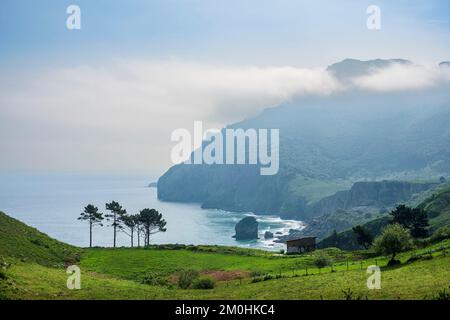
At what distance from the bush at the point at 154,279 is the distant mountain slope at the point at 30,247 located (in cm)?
1518

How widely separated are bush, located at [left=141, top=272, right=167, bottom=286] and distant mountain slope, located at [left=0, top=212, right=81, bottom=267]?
49.8 feet

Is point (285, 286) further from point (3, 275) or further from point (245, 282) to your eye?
point (3, 275)

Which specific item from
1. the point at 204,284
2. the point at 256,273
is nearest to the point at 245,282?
the point at 204,284

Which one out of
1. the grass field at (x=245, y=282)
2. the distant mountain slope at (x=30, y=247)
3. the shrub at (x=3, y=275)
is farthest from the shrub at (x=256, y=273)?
the shrub at (x=3, y=275)

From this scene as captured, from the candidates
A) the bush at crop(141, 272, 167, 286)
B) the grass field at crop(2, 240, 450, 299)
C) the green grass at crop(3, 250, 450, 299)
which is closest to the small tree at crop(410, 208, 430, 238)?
the grass field at crop(2, 240, 450, 299)

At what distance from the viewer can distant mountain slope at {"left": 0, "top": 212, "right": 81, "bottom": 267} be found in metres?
72.6

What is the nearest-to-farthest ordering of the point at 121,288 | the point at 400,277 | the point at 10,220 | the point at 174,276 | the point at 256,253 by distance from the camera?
the point at 400,277
the point at 121,288
the point at 174,276
the point at 10,220
the point at 256,253

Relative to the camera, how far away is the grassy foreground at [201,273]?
47562 millimetres

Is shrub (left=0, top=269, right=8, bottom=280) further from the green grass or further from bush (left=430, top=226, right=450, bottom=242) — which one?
bush (left=430, top=226, right=450, bottom=242)
